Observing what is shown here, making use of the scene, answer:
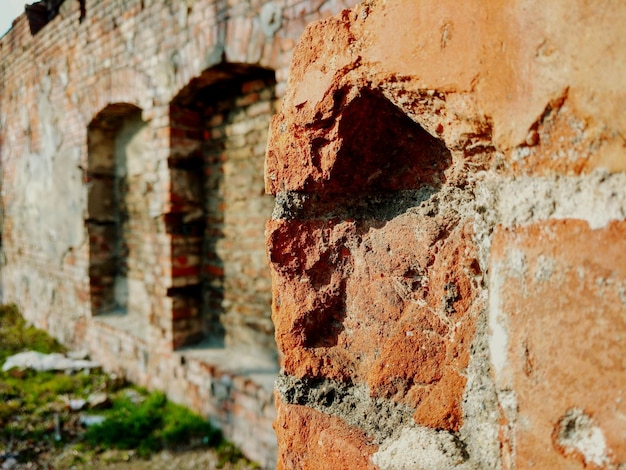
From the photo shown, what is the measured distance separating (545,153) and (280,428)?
0.67m

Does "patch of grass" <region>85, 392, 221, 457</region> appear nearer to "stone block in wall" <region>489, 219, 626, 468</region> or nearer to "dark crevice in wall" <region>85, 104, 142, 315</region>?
"dark crevice in wall" <region>85, 104, 142, 315</region>

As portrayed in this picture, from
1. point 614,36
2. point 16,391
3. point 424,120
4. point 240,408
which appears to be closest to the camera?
point 614,36

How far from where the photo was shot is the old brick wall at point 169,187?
10.2 feet

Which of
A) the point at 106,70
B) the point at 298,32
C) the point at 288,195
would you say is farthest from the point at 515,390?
the point at 106,70

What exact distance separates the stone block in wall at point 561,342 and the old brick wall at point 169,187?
2.20 meters

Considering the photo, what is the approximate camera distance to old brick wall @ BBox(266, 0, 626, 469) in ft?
1.53

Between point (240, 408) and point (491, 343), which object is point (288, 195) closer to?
point (491, 343)

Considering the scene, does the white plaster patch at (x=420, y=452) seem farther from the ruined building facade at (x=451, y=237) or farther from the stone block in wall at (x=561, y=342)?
the stone block in wall at (x=561, y=342)

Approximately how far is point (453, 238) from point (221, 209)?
3158 millimetres

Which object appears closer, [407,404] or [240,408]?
[407,404]

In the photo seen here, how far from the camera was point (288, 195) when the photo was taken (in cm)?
84

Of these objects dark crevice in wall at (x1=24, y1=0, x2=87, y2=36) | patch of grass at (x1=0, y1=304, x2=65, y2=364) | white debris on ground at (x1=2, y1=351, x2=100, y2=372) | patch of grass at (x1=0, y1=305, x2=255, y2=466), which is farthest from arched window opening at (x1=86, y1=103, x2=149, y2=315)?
dark crevice in wall at (x1=24, y1=0, x2=87, y2=36)

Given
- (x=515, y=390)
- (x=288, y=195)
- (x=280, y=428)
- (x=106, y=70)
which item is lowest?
(x=280, y=428)

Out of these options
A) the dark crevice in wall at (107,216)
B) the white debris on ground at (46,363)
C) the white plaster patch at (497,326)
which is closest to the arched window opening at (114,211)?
the dark crevice in wall at (107,216)
